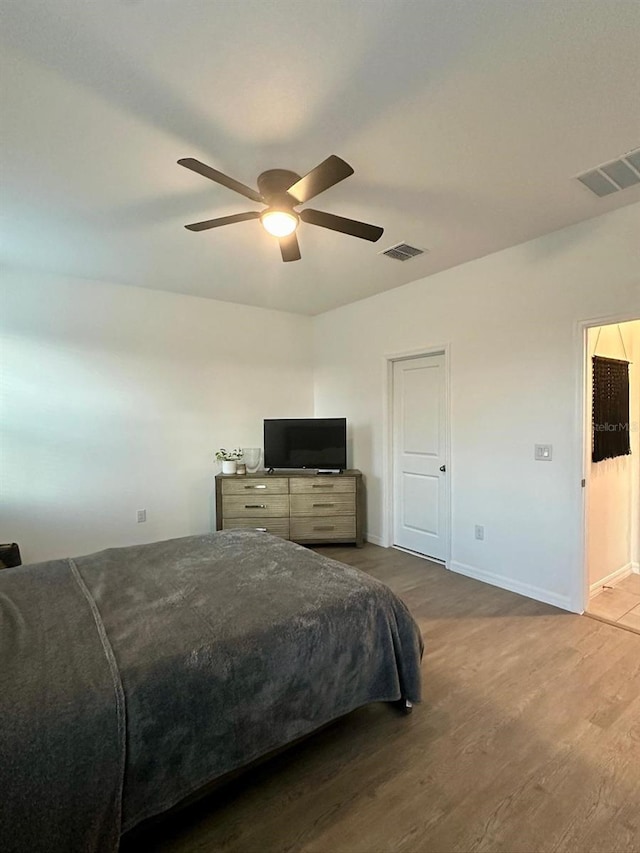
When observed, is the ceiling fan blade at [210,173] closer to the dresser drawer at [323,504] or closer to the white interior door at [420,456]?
the white interior door at [420,456]

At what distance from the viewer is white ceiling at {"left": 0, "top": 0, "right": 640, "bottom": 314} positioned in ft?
4.79

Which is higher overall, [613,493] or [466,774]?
[613,493]

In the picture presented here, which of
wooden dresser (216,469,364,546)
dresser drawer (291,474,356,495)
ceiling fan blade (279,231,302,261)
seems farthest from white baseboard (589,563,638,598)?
ceiling fan blade (279,231,302,261)

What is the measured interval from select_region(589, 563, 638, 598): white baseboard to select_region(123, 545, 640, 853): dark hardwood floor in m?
0.85

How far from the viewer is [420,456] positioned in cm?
→ 433

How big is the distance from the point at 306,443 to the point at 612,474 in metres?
2.89

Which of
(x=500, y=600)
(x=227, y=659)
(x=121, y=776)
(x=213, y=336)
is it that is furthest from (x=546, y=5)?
(x=213, y=336)

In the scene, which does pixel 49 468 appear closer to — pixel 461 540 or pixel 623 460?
pixel 461 540

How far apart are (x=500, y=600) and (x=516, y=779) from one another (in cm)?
170

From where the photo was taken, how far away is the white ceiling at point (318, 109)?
1.46m

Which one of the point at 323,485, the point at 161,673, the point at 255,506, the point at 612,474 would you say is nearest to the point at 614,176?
the point at 612,474

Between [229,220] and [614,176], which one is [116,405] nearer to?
[229,220]

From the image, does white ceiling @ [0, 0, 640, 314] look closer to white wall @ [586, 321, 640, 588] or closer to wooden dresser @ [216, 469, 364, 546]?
white wall @ [586, 321, 640, 588]

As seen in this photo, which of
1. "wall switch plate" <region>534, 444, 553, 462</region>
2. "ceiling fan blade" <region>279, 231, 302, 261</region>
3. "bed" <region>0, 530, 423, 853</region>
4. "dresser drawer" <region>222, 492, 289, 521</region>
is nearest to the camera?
"bed" <region>0, 530, 423, 853</region>
